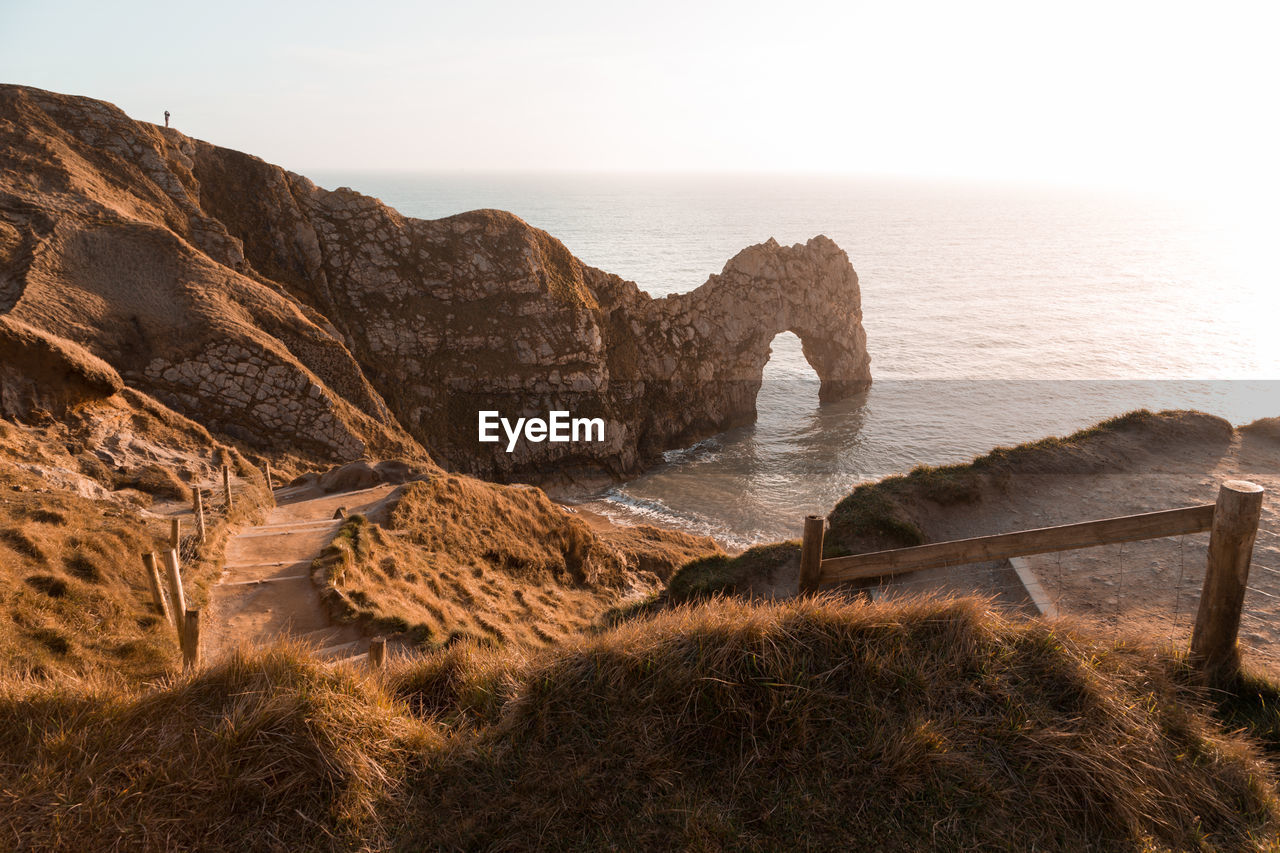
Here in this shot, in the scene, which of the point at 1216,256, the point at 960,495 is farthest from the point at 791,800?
the point at 1216,256

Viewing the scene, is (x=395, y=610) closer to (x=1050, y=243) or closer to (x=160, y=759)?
(x=160, y=759)

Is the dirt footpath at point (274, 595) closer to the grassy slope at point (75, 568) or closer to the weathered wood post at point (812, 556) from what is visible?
the grassy slope at point (75, 568)

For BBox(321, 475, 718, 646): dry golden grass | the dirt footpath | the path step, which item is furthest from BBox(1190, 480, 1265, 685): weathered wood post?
the path step

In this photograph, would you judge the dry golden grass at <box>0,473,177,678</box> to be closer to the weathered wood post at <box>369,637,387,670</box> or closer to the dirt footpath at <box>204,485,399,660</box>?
the dirt footpath at <box>204,485,399,660</box>

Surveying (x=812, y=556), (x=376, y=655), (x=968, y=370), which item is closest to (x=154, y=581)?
(x=376, y=655)

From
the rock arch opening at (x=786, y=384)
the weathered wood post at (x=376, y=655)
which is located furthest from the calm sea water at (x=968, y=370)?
the weathered wood post at (x=376, y=655)

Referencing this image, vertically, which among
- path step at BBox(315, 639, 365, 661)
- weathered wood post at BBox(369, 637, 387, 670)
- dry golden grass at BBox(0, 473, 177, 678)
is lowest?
path step at BBox(315, 639, 365, 661)
